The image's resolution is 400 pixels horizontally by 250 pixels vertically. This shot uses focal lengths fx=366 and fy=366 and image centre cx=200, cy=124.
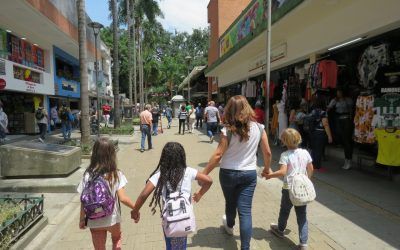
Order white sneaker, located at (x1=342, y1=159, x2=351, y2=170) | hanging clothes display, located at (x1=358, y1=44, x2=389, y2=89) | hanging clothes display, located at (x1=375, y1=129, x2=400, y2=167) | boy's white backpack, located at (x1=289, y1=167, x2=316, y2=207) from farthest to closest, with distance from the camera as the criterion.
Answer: white sneaker, located at (x1=342, y1=159, x2=351, y2=170) → hanging clothes display, located at (x1=358, y1=44, x2=389, y2=89) → hanging clothes display, located at (x1=375, y1=129, x2=400, y2=167) → boy's white backpack, located at (x1=289, y1=167, x2=316, y2=207)

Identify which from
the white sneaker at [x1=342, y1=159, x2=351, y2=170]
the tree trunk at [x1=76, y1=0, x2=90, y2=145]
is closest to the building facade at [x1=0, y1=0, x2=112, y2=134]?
the tree trunk at [x1=76, y1=0, x2=90, y2=145]

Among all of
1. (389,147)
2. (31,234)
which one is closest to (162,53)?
(389,147)

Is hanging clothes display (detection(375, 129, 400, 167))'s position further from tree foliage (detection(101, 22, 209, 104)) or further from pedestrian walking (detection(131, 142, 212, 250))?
tree foliage (detection(101, 22, 209, 104))

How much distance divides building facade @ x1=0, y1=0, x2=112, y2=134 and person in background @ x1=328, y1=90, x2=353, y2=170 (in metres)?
9.44

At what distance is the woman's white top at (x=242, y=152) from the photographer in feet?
12.7

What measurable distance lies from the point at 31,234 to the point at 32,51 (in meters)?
15.6

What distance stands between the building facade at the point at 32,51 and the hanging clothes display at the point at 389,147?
34.3ft

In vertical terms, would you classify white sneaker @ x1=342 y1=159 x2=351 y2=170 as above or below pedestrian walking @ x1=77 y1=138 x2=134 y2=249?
below

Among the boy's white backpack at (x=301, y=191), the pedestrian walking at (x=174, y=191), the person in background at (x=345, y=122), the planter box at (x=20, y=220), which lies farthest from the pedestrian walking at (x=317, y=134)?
the planter box at (x=20, y=220)

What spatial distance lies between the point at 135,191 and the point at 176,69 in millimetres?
54940

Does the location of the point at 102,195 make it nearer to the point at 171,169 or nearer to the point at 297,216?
the point at 171,169

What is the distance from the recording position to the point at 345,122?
27.8 ft

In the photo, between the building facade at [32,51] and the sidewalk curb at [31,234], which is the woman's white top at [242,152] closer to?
the sidewalk curb at [31,234]

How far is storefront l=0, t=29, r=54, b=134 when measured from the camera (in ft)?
48.9
